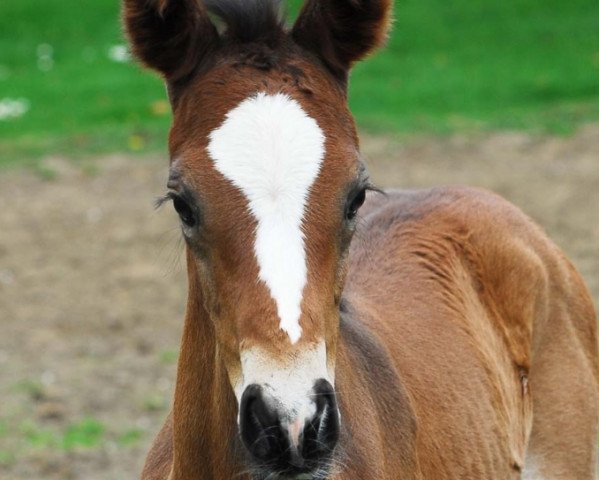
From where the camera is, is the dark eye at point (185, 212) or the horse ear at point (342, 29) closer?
the dark eye at point (185, 212)

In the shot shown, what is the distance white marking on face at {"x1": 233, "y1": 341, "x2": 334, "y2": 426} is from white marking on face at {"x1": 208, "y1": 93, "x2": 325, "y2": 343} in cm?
7

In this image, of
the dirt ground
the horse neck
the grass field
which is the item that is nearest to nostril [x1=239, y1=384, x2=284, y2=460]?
the horse neck

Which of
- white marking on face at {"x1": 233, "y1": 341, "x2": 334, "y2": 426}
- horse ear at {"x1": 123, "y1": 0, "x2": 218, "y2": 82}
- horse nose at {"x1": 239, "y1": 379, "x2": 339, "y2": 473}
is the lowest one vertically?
horse nose at {"x1": 239, "y1": 379, "x2": 339, "y2": 473}

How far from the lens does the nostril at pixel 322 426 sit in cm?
289

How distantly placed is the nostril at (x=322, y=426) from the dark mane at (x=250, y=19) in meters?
1.12

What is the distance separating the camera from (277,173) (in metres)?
3.16

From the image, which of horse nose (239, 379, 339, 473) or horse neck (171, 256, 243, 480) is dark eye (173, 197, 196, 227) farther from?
horse nose (239, 379, 339, 473)

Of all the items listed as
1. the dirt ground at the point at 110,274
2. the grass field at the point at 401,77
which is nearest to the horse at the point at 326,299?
the dirt ground at the point at 110,274

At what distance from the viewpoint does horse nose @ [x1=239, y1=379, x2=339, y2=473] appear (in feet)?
9.40

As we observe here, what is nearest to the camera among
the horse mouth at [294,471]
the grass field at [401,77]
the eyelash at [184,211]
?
the horse mouth at [294,471]

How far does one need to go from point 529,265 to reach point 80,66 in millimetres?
15047

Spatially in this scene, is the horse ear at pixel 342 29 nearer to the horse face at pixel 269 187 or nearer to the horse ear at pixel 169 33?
the horse face at pixel 269 187

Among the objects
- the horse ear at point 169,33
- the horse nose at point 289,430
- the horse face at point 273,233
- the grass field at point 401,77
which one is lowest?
the horse nose at point 289,430

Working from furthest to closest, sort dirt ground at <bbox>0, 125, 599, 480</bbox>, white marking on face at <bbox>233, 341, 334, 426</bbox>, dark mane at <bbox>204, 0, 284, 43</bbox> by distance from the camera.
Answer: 1. dirt ground at <bbox>0, 125, 599, 480</bbox>
2. dark mane at <bbox>204, 0, 284, 43</bbox>
3. white marking on face at <bbox>233, 341, 334, 426</bbox>
